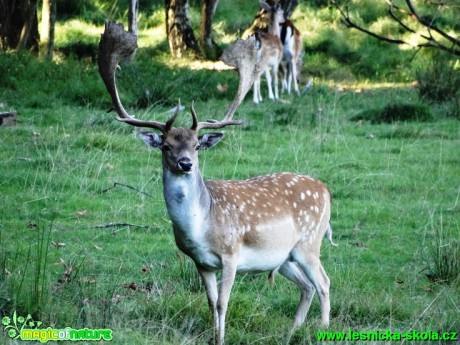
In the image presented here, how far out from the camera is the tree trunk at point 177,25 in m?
19.6

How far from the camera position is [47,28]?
54.2 feet

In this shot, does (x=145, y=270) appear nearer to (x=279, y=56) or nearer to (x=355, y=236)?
(x=355, y=236)

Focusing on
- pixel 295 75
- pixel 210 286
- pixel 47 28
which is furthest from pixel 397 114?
pixel 210 286

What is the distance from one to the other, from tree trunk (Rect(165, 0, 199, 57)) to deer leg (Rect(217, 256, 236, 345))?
13.9 m

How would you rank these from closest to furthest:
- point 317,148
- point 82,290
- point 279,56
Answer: point 82,290 < point 317,148 < point 279,56

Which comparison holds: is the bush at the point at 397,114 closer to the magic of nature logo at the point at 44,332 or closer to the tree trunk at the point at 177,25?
the tree trunk at the point at 177,25

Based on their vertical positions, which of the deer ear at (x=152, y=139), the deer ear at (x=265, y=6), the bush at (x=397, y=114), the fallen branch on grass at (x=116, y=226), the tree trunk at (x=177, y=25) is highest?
the deer ear at (x=152, y=139)

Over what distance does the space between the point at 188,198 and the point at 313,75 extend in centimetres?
1431

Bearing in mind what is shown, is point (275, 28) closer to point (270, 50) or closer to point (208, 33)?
point (270, 50)

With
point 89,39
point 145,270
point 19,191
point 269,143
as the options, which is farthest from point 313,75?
point 145,270

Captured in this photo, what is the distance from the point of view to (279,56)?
61.5 ft

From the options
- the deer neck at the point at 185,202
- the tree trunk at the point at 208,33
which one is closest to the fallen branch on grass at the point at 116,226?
the deer neck at the point at 185,202

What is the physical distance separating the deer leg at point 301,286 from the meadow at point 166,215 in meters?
0.12

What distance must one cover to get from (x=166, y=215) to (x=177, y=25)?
10878 mm
